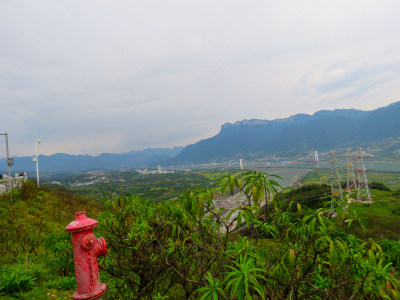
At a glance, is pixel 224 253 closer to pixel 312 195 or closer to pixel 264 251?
pixel 264 251

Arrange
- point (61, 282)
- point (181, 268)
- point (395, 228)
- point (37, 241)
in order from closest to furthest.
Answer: point (181, 268) < point (61, 282) < point (37, 241) < point (395, 228)

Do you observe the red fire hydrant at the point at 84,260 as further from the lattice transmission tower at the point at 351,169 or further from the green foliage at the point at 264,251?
the lattice transmission tower at the point at 351,169

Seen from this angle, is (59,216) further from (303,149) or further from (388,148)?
(303,149)

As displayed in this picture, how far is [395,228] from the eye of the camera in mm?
19547

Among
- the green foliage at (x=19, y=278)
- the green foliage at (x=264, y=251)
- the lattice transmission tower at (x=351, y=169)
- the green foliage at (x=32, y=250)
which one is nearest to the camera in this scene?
the green foliage at (x=264, y=251)

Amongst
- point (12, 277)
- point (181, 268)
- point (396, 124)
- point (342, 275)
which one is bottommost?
point (12, 277)

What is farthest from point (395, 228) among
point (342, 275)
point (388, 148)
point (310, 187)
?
point (388, 148)

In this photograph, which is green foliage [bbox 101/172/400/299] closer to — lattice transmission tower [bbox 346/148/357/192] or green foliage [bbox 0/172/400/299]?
green foliage [bbox 0/172/400/299]

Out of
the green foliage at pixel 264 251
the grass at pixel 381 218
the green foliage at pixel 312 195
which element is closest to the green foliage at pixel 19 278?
the green foliage at pixel 264 251

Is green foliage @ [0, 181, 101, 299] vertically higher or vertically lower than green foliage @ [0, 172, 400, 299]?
lower

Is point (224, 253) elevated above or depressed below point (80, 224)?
below

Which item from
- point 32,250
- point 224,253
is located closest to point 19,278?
point 32,250

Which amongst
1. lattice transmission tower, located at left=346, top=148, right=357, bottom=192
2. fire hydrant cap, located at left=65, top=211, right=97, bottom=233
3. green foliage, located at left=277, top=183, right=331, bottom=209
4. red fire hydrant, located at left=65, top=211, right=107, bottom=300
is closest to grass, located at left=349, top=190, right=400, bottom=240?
green foliage, located at left=277, top=183, right=331, bottom=209

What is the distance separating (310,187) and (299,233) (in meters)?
38.6
